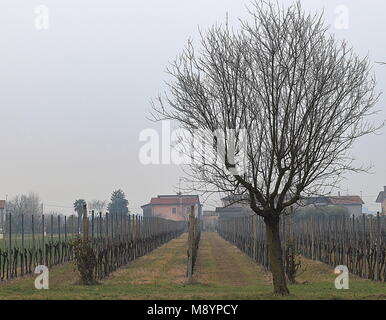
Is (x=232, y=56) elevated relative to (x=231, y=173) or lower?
elevated

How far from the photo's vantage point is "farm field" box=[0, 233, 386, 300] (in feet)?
43.0

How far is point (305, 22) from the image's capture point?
41.8ft

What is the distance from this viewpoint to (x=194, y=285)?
57.3ft

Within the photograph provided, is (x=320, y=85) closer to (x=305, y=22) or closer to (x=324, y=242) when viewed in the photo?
(x=305, y=22)

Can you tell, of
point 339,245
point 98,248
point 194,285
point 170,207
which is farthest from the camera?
point 170,207

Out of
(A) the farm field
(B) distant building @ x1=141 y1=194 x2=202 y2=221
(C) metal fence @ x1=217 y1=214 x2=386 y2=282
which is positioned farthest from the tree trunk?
(B) distant building @ x1=141 y1=194 x2=202 y2=221

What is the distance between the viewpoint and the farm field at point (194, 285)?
13.1 metres

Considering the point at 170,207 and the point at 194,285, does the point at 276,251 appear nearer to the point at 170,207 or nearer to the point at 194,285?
the point at 194,285

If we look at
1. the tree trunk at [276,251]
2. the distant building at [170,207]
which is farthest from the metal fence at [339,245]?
the distant building at [170,207]

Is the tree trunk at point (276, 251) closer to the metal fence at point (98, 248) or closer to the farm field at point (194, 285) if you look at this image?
the farm field at point (194, 285)

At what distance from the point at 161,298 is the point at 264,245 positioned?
13440 mm

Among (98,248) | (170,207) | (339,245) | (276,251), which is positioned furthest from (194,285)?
(170,207)

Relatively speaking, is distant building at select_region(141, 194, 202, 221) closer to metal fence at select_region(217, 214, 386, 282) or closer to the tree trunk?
metal fence at select_region(217, 214, 386, 282)
